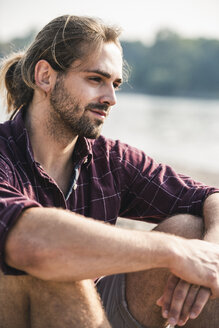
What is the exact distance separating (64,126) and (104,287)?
0.89 m

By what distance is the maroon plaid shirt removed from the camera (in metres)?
2.49

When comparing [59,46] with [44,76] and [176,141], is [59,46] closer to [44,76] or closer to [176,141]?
[44,76]

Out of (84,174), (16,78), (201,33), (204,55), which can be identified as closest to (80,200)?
(84,174)

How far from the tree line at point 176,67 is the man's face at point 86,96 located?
5675 centimetres

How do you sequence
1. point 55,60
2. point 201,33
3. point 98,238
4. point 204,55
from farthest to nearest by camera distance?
point 201,33 < point 204,55 < point 55,60 < point 98,238

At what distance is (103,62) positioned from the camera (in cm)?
286

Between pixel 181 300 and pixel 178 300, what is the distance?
0.04 ft

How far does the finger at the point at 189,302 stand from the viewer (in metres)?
Answer: 2.28

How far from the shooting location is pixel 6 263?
6.46ft

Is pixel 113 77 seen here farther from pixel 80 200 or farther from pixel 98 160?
pixel 80 200

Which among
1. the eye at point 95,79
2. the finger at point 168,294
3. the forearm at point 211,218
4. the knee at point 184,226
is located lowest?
the finger at point 168,294

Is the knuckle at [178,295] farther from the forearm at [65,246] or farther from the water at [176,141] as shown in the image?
the water at [176,141]

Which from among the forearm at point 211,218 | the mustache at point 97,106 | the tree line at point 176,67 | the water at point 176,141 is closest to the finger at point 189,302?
the forearm at point 211,218

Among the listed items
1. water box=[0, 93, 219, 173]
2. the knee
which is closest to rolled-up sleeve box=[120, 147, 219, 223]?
the knee
